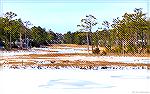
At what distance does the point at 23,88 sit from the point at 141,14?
43433 mm

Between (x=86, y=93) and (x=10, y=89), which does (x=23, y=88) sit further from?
(x=86, y=93)

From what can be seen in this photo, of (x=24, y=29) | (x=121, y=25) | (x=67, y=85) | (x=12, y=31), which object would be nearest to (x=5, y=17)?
(x=12, y=31)

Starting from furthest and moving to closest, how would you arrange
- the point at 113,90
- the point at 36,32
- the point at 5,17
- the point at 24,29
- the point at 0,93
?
the point at 36,32, the point at 24,29, the point at 5,17, the point at 113,90, the point at 0,93

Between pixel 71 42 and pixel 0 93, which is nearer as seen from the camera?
pixel 0 93

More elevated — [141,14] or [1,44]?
[141,14]

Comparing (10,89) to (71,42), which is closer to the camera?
(10,89)

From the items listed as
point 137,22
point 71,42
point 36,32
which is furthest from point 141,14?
point 71,42

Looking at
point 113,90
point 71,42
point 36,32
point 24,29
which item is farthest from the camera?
point 71,42

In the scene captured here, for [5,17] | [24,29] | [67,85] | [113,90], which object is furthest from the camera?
[24,29]

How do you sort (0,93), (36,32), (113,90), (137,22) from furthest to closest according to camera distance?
(36,32) → (137,22) → (113,90) → (0,93)

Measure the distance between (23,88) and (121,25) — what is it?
1801 inches

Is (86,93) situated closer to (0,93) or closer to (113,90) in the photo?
(113,90)

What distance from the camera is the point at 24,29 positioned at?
8494 centimetres

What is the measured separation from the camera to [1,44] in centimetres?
7131
